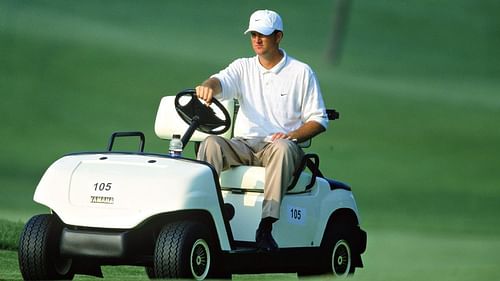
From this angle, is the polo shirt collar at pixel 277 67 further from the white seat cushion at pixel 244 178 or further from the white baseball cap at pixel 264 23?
the white seat cushion at pixel 244 178

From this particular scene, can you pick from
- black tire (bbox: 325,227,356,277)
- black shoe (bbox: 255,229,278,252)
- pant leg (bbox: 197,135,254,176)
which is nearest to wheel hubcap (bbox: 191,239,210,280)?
black shoe (bbox: 255,229,278,252)

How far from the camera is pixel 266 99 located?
8703mm

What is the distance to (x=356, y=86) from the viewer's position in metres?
28.4

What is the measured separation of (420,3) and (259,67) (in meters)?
24.6

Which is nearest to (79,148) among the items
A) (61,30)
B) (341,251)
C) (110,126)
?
(110,126)

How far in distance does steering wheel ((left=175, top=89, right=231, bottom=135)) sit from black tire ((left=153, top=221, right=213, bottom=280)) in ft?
3.60

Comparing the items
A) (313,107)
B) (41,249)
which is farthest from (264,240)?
(41,249)

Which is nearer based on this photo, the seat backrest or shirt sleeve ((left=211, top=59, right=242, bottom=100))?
shirt sleeve ((left=211, top=59, right=242, bottom=100))

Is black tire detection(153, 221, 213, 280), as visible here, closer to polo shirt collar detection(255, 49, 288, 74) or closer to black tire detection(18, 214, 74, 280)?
black tire detection(18, 214, 74, 280)

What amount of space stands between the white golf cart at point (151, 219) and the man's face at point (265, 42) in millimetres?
434

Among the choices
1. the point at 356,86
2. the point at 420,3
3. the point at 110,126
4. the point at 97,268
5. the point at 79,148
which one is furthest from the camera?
the point at 420,3

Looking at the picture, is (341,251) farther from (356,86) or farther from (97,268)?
(356,86)

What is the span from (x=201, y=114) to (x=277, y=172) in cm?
63

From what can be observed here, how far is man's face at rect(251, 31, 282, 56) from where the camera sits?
8.70m
